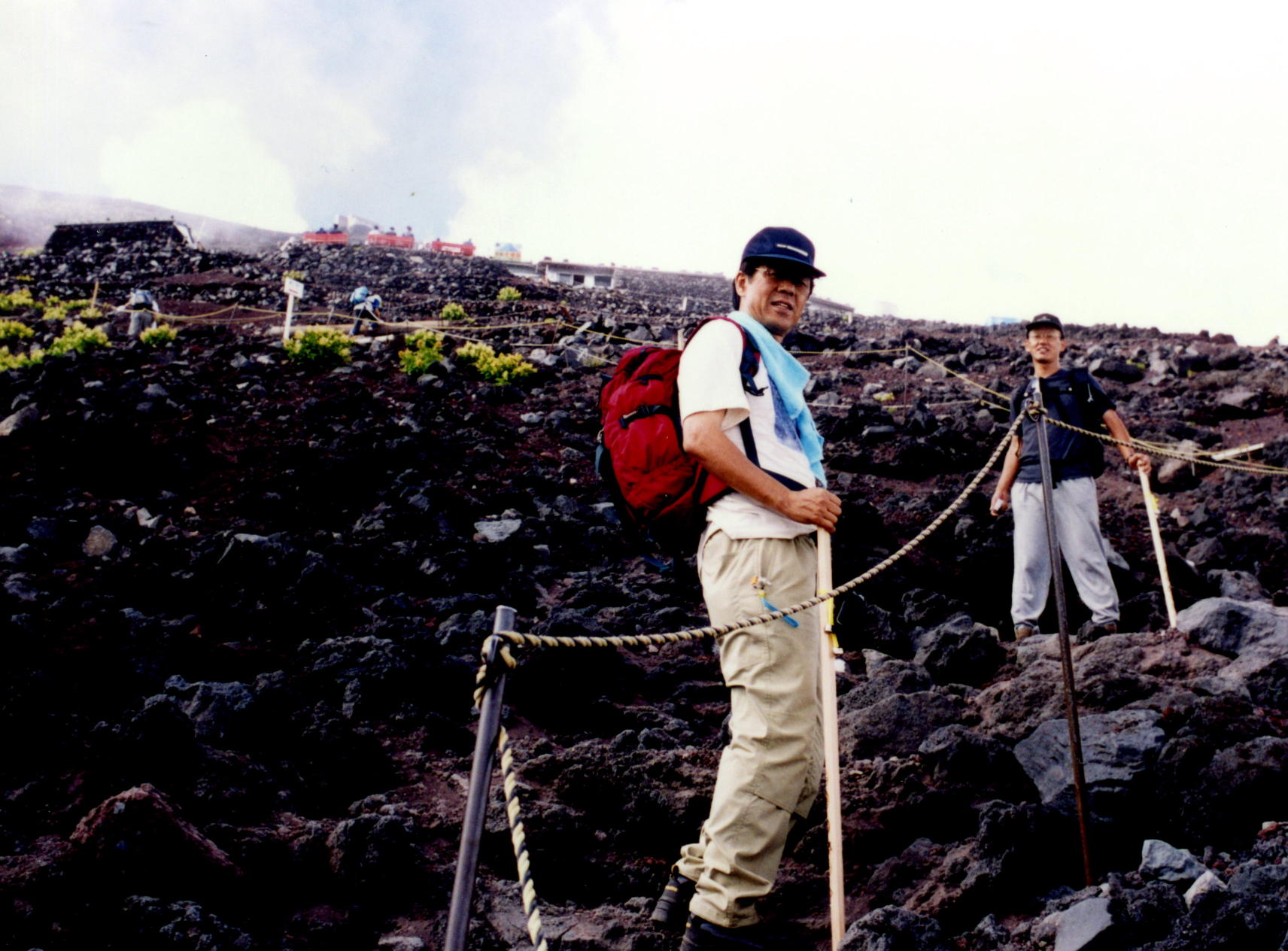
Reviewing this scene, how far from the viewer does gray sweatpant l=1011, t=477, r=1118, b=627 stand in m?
5.24

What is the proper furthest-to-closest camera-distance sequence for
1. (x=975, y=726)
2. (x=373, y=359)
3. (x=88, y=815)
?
(x=373, y=359), (x=975, y=726), (x=88, y=815)

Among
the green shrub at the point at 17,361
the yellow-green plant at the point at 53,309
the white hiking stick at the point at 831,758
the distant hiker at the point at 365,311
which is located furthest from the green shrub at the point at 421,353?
the white hiking stick at the point at 831,758

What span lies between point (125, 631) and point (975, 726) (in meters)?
4.48

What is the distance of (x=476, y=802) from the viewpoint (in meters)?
1.54

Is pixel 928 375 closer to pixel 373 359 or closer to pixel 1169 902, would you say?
pixel 373 359

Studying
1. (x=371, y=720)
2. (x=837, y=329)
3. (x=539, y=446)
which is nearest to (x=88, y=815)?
(x=371, y=720)

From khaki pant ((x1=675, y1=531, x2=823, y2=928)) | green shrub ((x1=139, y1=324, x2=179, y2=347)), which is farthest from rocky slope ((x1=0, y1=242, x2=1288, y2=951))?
green shrub ((x1=139, y1=324, x2=179, y2=347))

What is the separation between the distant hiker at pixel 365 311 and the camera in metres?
15.8

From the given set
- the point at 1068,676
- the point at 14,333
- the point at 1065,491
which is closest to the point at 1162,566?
the point at 1065,491

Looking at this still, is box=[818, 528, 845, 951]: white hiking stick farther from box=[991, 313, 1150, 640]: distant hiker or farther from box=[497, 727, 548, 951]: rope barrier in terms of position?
box=[991, 313, 1150, 640]: distant hiker

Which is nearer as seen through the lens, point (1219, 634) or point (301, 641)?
point (1219, 634)

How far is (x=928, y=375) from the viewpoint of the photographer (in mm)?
14852

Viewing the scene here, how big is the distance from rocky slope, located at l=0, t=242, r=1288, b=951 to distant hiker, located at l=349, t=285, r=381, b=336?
20.5 feet

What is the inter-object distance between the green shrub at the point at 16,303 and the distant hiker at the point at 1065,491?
21694 mm
